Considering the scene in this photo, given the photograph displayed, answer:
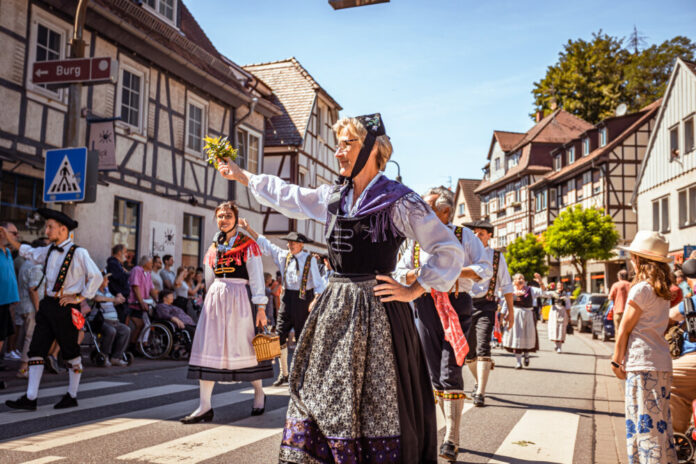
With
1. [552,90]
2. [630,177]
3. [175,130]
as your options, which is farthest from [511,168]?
[175,130]

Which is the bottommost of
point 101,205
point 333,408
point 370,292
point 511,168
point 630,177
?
point 333,408

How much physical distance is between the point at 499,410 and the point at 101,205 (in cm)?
1079

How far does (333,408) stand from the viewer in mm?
2994

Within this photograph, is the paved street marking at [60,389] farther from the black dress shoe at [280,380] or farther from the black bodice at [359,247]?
the black bodice at [359,247]

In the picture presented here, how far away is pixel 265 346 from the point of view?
6.45 m

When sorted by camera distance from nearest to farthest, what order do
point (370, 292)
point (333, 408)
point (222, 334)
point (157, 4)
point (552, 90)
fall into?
point (333, 408), point (370, 292), point (222, 334), point (157, 4), point (552, 90)

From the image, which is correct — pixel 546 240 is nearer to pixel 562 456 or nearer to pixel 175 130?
pixel 175 130

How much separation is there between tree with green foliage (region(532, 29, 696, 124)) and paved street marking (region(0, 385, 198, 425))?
151 ft

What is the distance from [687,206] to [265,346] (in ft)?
89.0

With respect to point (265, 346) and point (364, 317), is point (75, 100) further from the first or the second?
point (364, 317)

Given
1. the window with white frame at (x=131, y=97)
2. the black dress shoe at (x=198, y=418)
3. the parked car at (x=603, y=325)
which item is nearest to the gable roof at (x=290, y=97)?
the window with white frame at (x=131, y=97)

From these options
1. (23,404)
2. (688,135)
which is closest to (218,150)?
(23,404)

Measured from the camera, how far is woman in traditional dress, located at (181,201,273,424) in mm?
6348

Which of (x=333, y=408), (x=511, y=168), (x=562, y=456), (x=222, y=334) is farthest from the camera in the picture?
(x=511, y=168)
